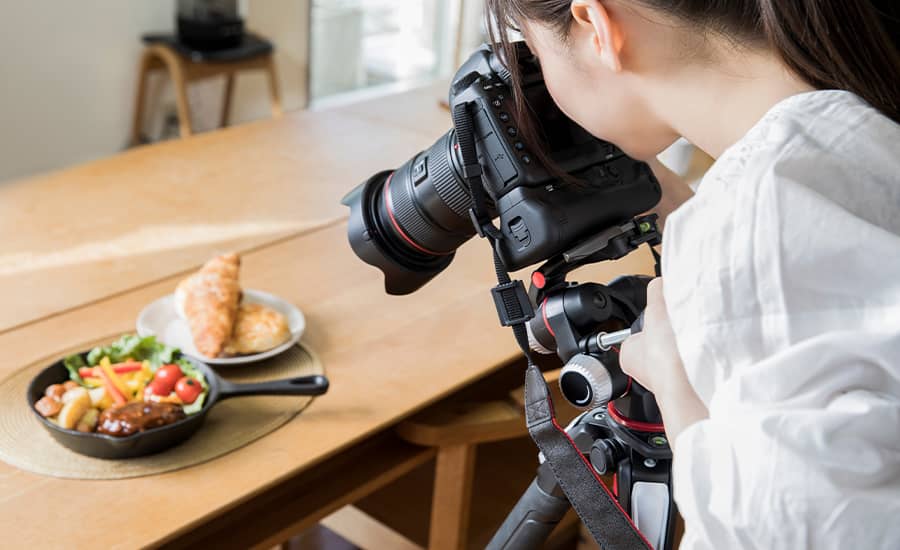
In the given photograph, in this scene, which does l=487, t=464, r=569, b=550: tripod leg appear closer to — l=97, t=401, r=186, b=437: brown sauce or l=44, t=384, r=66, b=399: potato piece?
l=97, t=401, r=186, b=437: brown sauce

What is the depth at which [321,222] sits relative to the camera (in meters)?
1.86

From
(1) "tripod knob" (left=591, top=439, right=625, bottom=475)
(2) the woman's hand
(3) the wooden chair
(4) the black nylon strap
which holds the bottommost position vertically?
(3) the wooden chair

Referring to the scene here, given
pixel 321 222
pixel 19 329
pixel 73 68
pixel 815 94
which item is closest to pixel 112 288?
pixel 19 329

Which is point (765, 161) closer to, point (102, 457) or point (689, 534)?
point (689, 534)

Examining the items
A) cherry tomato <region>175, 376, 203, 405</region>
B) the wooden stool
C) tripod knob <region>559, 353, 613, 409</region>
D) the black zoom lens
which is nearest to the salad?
cherry tomato <region>175, 376, 203, 405</region>

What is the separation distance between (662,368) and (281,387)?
0.63 metres

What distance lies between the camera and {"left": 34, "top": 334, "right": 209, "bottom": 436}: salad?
1162 mm

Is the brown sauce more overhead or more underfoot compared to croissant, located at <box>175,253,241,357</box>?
more overhead

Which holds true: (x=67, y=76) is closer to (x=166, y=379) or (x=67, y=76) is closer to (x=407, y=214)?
(x=166, y=379)

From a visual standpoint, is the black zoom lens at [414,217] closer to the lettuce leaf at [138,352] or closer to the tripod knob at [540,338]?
the tripod knob at [540,338]

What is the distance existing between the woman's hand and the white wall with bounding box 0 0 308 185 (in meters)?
3.07

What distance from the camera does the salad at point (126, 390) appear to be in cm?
116

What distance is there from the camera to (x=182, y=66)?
11.8 ft

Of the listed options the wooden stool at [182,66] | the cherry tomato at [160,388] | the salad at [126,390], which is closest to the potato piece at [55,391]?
the salad at [126,390]
